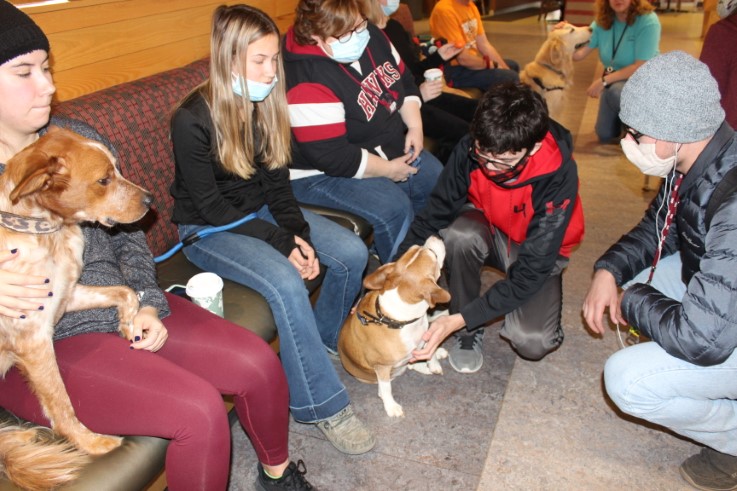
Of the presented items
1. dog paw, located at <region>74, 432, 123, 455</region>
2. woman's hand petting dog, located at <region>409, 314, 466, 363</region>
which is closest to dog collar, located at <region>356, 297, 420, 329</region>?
woman's hand petting dog, located at <region>409, 314, 466, 363</region>

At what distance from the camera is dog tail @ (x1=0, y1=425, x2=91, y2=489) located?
1.47 m

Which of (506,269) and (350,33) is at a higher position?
(350,33)

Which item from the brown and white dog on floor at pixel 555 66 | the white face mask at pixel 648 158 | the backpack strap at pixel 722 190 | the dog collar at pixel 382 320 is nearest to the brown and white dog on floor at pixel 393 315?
the dog collar at pixel 382 320

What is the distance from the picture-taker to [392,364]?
239 centimetres

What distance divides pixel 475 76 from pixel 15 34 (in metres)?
3.93

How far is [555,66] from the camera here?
213 inches

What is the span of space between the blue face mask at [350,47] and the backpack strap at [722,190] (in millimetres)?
1664

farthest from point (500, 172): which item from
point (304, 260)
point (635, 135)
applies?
point (304, 260)

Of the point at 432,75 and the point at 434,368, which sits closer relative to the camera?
the point at 434,368

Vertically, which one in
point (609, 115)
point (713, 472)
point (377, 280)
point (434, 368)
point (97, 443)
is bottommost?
point (609, 115)

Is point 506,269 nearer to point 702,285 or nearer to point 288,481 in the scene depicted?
point 702,285

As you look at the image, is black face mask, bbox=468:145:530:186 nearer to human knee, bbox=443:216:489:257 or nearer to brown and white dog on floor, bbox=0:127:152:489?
human knee, bbox=443:216:489:257

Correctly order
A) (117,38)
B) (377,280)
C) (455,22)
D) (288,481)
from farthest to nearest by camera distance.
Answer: (455,22) < (117,38) < (377,280) < (288,481)

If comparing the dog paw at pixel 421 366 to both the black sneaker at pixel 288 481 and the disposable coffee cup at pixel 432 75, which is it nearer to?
the black sneaker at pixel 288 481
